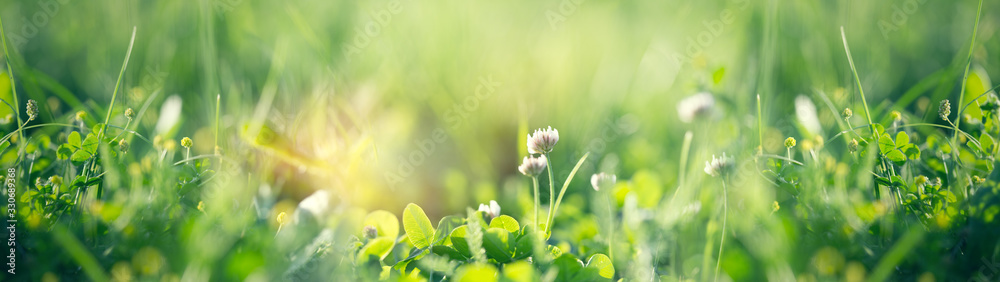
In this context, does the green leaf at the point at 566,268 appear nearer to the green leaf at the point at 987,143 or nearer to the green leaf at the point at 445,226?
the green leaf at the point at 445,226

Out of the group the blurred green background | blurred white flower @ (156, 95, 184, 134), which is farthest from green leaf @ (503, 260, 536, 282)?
blurred white flower @ (156, 95, 184, 134)

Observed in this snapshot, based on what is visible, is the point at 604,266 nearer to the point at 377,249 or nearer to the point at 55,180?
the point at 377,249

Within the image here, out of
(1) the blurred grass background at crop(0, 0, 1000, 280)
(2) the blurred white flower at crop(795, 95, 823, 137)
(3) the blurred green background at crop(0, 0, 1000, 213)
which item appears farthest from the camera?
(3) the blurred green background at crop(0, 0, 1000, 213)

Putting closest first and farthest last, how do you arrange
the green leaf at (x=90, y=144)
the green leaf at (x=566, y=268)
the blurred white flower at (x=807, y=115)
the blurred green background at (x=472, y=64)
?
the green leaf at (x=566, y=268) → the green leaf at (x=90, y=144) → the blurred white flower at (x=807, y=115) → the blurred green background at (x=472, y=64)

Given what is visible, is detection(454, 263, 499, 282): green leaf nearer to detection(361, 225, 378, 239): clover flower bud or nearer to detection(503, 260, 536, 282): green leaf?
detection(503, 260, 536, 282): green leaf

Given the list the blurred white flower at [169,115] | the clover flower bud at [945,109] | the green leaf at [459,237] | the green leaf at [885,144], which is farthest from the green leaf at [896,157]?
the blurred white flower at [169,115]

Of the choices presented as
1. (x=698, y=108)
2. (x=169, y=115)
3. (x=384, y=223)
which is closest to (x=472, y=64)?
(x=698, y=108)
